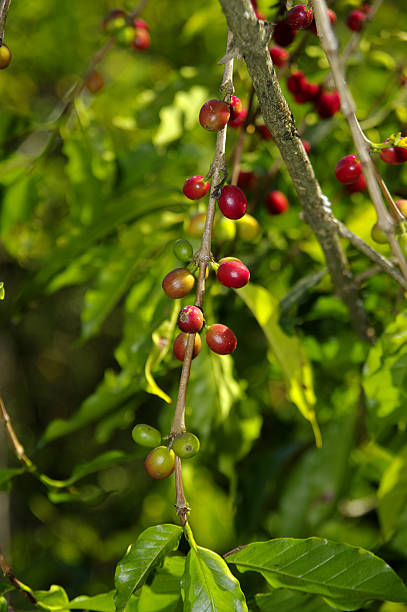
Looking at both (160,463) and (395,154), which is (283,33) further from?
(160,463)

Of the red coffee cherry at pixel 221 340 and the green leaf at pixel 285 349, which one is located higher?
the red coffee cherry at pixel 221 340

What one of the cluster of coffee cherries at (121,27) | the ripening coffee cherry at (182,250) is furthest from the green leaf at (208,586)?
the cluster of coffee cherries at (121,27)

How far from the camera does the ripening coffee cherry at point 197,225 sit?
0.60m

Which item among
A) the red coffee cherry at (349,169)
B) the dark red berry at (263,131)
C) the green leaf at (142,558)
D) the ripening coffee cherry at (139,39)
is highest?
the ripening coffee cherry at (139,39)

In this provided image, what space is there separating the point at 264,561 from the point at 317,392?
1.35 feet

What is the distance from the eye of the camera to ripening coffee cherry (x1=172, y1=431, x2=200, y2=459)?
15.1 inches

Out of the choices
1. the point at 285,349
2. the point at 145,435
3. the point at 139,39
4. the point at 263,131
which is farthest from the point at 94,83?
the point at 145,435

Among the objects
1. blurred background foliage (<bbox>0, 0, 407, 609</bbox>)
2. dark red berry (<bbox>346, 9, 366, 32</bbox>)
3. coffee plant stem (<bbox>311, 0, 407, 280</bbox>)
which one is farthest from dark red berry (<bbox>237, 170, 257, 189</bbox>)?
coffee plant stem (<bbox>311, 0, 407, 280</bbox>)

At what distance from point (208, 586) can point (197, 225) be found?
0.36 metres

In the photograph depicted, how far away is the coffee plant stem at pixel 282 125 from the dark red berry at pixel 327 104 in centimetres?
24

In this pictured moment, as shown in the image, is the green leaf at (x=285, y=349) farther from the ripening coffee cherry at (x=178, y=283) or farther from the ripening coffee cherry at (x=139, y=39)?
the ripening coffee cherry at (x=139, y=39)

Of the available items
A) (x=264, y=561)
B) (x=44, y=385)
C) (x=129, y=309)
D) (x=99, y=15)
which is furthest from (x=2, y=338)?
(x=264, y=561)

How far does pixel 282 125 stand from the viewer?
0.41 meters

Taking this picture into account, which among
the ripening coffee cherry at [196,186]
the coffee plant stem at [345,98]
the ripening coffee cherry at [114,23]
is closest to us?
the coffee plant stem at [345,98]
